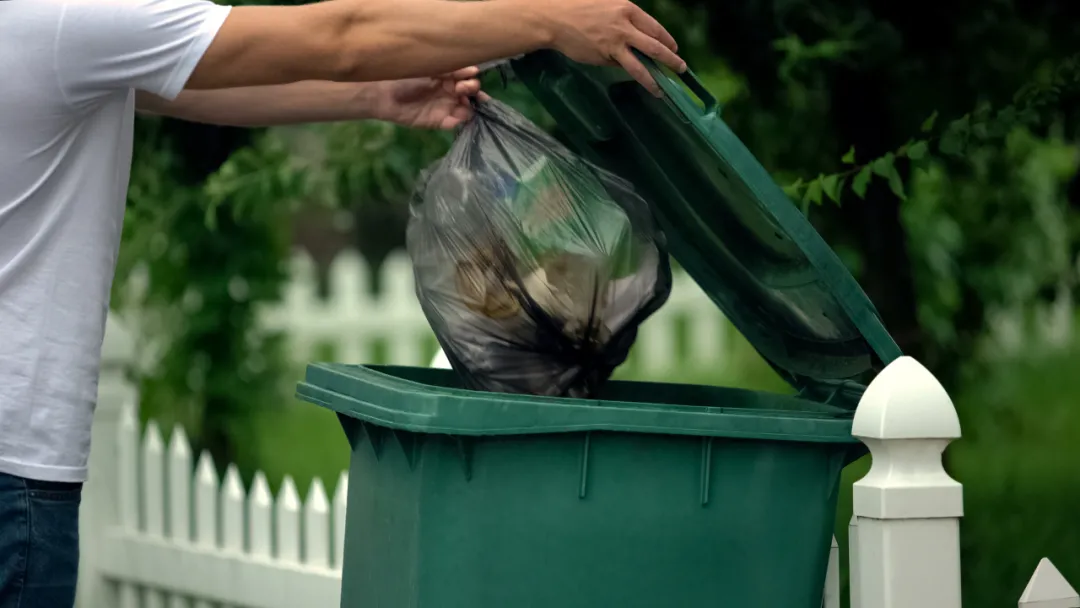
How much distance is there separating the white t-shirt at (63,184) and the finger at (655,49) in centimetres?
62

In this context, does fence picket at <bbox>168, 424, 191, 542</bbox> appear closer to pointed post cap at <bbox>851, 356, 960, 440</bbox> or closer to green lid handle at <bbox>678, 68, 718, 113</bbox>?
green lid handle at <bbox>678, 68, 718, 113</bbox>

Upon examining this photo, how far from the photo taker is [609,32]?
2072 mm

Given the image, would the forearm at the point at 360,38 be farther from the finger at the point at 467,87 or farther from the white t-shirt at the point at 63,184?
the finger at the point at 467,87

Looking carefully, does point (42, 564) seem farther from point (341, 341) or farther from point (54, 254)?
point (341, 341)

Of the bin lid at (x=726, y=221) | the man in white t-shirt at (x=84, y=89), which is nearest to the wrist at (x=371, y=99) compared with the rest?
the bin lid at (x=726, y=221)

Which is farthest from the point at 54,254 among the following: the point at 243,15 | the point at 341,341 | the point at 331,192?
the point at 341,341

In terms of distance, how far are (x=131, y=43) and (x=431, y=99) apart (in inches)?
28.7

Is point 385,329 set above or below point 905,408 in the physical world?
above

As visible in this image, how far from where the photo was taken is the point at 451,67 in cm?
215

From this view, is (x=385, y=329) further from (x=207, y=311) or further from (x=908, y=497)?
(x=908, y=497)

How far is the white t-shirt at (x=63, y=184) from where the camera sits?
2035 millimetres

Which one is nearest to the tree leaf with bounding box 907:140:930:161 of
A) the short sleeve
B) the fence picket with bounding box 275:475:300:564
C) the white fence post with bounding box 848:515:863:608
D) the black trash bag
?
the black trash bag

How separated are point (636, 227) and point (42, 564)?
1.09 meters

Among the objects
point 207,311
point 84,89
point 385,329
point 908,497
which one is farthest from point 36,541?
point 385,329
